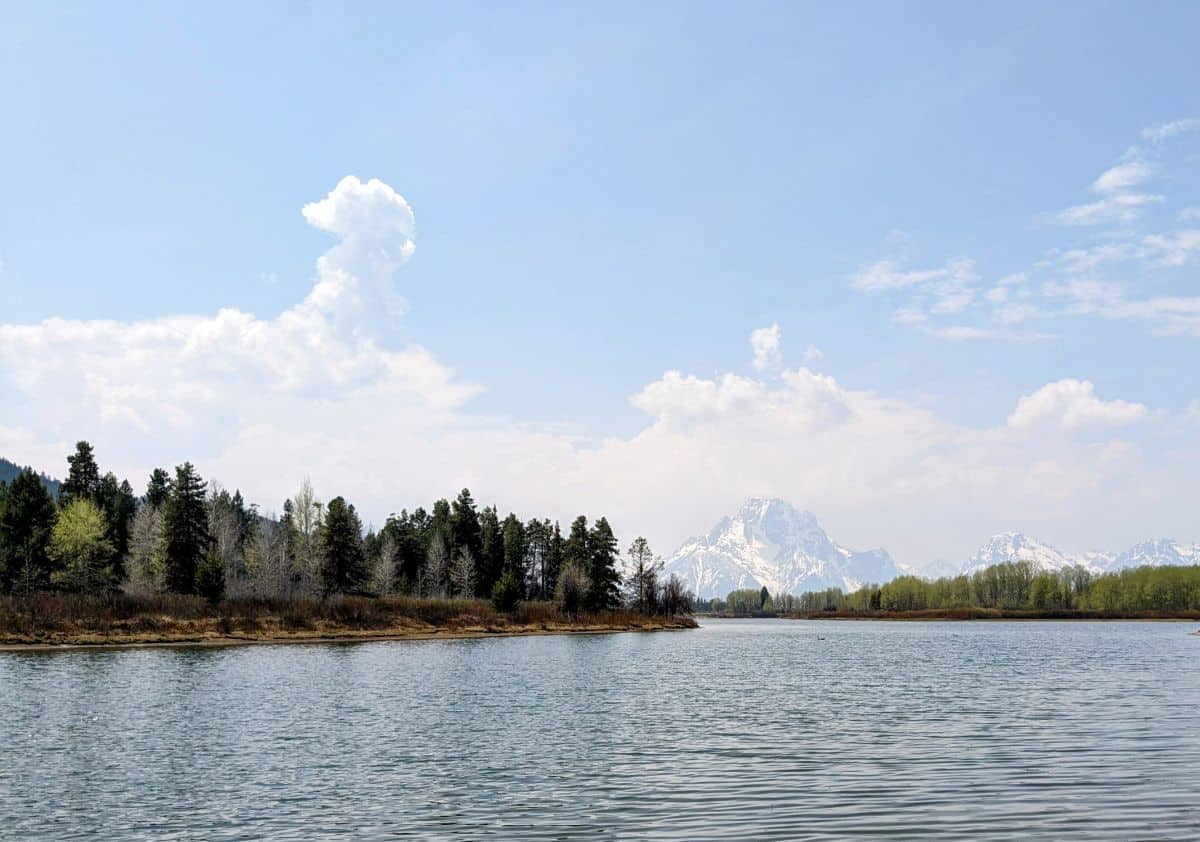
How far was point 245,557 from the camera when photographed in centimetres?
16900

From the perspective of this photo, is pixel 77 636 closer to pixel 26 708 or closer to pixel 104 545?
pixel 104 545

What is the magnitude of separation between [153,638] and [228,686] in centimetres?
5090

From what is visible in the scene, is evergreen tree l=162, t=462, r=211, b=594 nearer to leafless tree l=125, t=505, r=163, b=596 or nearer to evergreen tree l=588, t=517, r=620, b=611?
leafless tree l=125, t=505, r=163, b=596

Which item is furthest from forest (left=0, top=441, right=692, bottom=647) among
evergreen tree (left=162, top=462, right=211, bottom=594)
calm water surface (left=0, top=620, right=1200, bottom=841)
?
calm water surface (left=0, top=620, right=1200, bottom=841)

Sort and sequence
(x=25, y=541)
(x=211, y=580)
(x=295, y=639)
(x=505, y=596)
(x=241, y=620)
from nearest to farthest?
(x=241, y=620) < (x=295, y=639) < (x=211, y=580) < (x=25, y=541) < (x=505, y=596)

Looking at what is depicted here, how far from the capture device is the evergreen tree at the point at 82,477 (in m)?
163

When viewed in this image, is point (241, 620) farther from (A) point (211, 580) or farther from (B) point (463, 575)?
(B) point (463, 575)

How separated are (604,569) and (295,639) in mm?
78388

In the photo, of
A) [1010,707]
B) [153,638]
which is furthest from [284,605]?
[1010,707]

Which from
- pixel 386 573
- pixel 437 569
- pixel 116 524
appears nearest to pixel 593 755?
pixel 386 573

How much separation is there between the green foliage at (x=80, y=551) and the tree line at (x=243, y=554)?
0.61 ft

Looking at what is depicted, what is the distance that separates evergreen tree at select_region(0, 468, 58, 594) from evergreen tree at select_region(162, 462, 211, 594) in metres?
15.7

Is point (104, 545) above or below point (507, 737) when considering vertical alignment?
above

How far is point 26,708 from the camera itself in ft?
149
